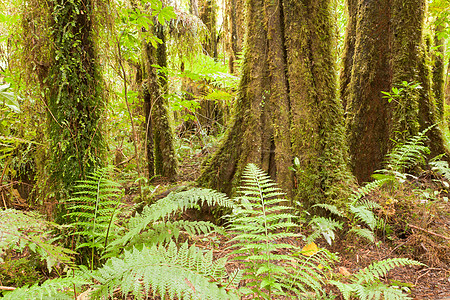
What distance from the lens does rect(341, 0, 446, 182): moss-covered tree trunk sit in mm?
3793

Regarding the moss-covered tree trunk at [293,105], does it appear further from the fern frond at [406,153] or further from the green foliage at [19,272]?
the green foliage at [19,272]

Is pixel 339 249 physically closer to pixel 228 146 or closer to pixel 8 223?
pixel 228 146

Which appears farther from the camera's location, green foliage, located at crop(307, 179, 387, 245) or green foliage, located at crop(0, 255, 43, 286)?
green foliage, located at crop(307, 179, 387, 245)

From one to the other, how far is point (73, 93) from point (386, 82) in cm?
437

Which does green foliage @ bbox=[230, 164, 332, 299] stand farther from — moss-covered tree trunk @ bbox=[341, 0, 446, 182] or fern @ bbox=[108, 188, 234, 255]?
moss-covered tree trunk @ bbox=[341, 0, 446, 182]

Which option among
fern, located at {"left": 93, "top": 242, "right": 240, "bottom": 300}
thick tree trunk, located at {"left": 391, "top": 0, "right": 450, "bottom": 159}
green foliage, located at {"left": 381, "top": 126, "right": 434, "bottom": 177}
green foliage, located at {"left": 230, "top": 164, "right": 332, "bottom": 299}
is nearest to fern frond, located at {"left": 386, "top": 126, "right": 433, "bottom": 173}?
green foliage, located at {"left": 381, "top": 126, "right": 434, "bottom": 177}

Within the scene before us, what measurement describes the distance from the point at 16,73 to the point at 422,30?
17.6 ft

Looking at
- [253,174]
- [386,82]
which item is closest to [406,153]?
[386,82]

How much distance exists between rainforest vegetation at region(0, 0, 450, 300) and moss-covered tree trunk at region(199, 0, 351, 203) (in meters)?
0.02

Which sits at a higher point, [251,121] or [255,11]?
[255,11]

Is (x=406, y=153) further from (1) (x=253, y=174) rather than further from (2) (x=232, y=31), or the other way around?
(2) (x=232, y=31)

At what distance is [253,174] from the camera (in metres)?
1.92

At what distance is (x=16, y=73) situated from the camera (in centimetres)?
240

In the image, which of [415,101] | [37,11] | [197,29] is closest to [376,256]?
[415,101]
